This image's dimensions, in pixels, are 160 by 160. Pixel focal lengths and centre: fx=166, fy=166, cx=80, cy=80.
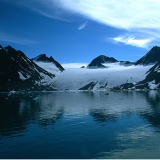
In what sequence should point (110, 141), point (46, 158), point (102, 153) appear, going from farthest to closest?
point (110, 141) < point (102, 153) < point (46, 158)

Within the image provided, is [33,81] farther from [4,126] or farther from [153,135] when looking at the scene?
[153,135]

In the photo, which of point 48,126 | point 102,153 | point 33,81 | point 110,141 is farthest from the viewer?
point 33,81

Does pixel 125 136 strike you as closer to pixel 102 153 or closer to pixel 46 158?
pixel 102 153

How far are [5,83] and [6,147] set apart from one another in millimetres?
167377

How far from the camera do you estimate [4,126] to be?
1077 inches

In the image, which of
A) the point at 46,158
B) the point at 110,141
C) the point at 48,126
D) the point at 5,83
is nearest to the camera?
the point at 46,158

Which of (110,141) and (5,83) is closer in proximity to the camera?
(110,141)

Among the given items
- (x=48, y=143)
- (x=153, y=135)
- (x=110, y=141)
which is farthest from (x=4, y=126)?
(x=153, y=135)

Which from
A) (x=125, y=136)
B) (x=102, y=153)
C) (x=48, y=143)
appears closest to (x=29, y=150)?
(x=48, y=143)

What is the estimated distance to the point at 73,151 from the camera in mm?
16859

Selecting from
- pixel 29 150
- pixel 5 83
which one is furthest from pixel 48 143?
pixel 5 83

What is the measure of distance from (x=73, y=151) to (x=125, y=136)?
7.88 metres

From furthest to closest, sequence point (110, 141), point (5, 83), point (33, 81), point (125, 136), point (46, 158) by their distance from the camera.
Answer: point (33, 81)
point (5, 83)
point (125, 136)
point (110, 141)
point (46, 158)

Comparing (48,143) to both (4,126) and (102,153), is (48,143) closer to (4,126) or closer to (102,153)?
(102,153)
